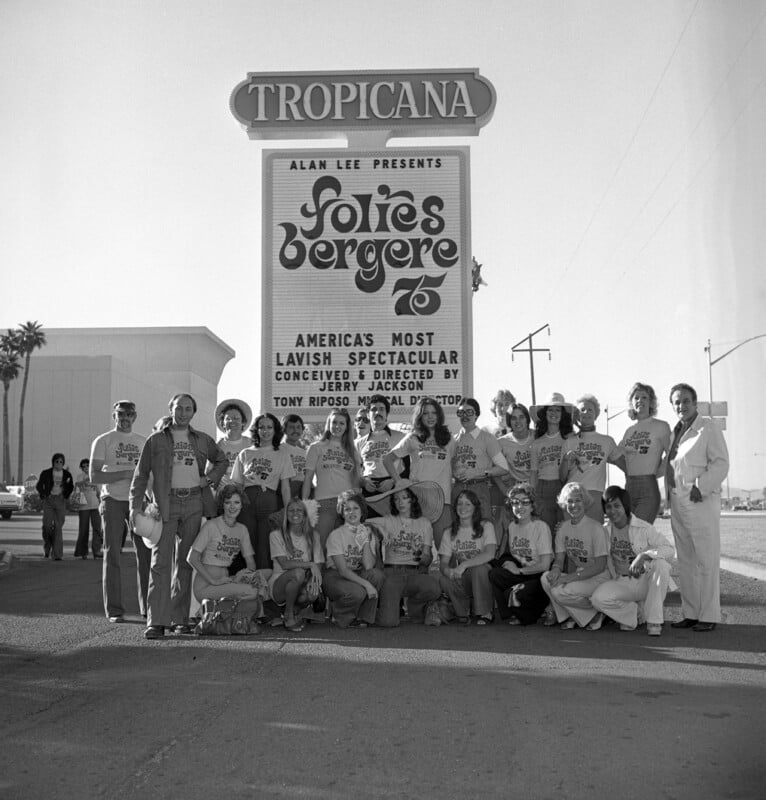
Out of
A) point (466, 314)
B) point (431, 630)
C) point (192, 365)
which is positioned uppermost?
point (192, 365)

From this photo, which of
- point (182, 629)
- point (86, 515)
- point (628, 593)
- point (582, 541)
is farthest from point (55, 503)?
point (628, 593)

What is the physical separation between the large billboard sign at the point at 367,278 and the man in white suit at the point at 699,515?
144 inches

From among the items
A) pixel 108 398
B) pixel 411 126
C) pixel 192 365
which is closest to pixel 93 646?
pixel 411 126

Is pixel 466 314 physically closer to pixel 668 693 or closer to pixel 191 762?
pixel 668 693

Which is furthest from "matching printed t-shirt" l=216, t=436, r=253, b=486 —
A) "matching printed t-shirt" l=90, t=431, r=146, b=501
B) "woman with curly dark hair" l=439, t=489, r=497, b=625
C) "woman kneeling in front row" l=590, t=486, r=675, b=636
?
"woman kneeling in front row" l=590, t=486, r=675, b=636

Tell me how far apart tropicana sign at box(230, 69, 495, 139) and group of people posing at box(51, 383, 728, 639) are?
13.8ft

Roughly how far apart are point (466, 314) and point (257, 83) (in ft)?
12.5

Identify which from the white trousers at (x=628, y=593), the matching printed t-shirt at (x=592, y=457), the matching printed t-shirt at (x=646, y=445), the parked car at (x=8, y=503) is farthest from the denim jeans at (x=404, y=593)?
the parked car at (x=8, y=503)

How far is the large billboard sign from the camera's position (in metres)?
11.5

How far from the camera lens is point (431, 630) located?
26.1 ft

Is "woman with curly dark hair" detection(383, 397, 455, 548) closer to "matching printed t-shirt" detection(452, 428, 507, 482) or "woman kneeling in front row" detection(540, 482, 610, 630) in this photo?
"matching printed t-shirt" detection(452, 428, 507, 482)

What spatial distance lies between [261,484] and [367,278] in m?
3.55

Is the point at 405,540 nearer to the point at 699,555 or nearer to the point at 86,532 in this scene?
the point at 699,555

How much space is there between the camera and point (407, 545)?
866 cm
